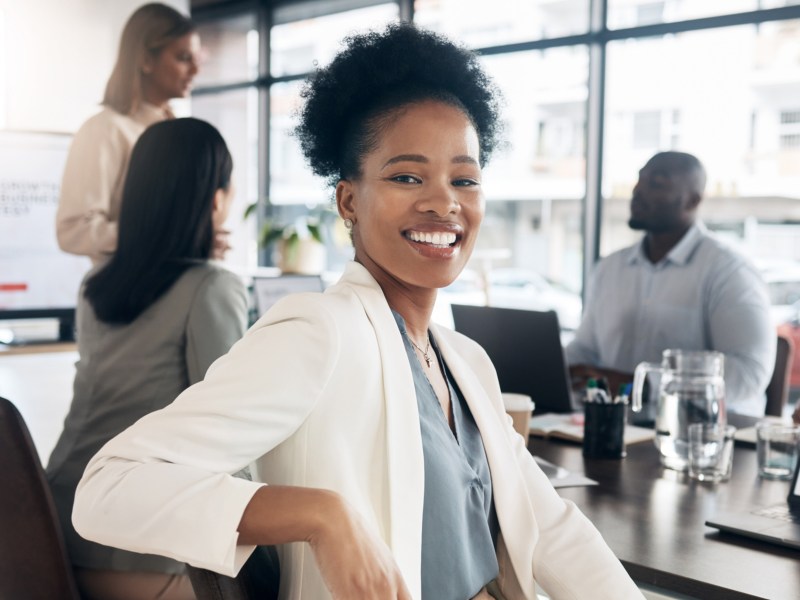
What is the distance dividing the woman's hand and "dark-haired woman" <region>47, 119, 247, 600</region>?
0.98 m

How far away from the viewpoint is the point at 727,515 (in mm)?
1384

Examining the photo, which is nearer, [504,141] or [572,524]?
[572,524]

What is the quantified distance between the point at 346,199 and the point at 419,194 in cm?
12

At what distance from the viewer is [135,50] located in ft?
9.19

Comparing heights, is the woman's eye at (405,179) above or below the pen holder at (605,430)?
above

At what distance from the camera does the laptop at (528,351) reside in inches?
85.3

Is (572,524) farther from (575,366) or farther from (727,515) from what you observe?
(575,366)

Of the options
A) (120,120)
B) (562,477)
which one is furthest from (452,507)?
(120,120)

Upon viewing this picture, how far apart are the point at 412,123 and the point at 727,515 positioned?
767mm

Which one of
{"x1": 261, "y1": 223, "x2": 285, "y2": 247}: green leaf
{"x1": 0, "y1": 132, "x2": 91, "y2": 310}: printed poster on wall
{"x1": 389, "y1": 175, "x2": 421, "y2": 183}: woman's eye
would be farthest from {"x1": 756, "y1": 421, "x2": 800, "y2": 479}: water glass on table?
{"x1": 261, "y1": 223, "x2": 285, "y2": 247}: green leaf

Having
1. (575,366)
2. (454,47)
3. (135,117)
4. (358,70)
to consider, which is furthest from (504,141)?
(135,117)

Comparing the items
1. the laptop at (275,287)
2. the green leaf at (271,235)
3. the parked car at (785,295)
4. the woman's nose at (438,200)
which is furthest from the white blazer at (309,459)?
the green leaf at (271,235)

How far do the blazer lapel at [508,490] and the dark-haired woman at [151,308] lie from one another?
0.71 metres

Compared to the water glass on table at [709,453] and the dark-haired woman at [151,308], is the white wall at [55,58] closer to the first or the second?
the dark-haired woman at [151,308]
